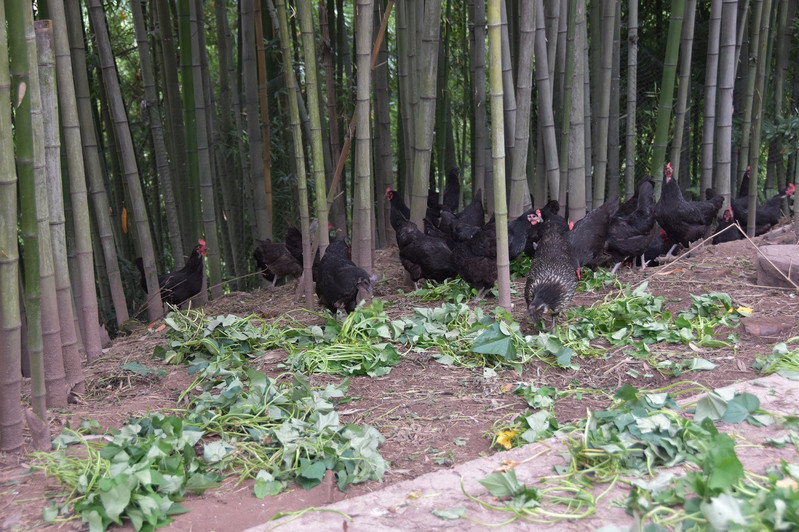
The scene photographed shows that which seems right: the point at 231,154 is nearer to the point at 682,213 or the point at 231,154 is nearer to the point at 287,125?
the point at 287,125

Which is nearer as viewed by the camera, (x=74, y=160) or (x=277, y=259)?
(x=74, y=160)

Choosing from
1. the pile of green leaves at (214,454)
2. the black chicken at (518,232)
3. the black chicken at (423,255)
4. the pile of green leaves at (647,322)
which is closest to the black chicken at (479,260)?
A: the black chicken at (423,255)

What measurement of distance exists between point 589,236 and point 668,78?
148cm

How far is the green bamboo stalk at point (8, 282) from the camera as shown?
7.64ft

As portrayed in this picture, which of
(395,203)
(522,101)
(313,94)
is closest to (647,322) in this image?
(522,101)

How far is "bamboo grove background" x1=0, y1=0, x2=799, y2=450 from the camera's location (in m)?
2.80

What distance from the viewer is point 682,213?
5.93 meters

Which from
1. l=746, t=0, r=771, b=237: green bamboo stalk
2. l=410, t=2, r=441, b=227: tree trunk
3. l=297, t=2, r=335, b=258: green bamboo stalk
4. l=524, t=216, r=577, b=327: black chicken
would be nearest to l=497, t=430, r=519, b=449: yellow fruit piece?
l=524, t=216, r=577, b=327: black chicken

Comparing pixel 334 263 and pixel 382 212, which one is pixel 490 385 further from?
pixel 382 212

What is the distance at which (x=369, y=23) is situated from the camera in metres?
3.87

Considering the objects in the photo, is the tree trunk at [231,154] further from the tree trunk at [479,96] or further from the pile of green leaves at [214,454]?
the pile of green leaves at [214,454]

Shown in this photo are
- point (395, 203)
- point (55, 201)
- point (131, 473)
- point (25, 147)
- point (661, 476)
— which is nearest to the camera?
point (661, 476)

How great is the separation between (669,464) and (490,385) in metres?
1.13

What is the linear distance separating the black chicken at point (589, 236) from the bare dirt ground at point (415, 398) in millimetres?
638
